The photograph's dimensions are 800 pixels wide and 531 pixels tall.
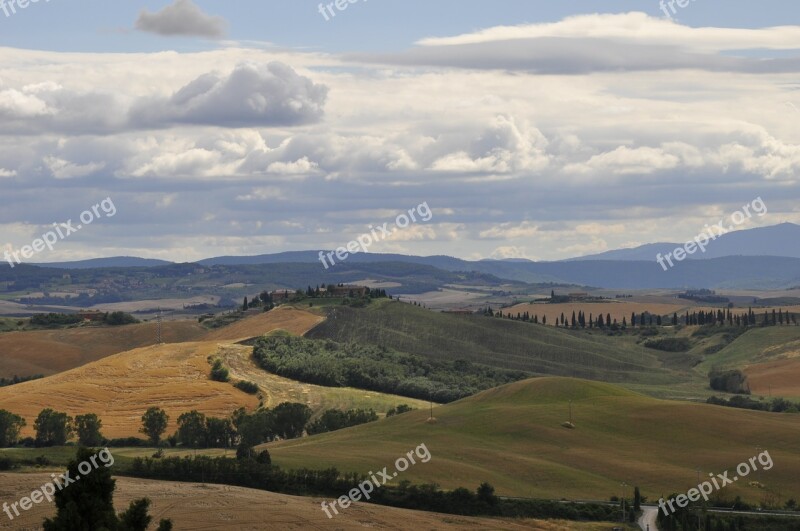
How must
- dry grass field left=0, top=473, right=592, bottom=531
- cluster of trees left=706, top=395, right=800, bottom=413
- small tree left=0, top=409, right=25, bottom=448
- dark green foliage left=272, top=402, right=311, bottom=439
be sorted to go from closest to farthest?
dry grass field left=0, top=473, right=592, bottom=531
small tree left=0, top=409, right=25, bottom=448
dark green foliage left=272, top=402, right=311, bottom=439
cluster of trees left=706, top=395, right=800, bottom=413

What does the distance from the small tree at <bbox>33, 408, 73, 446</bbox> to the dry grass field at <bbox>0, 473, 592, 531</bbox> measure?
46596mm

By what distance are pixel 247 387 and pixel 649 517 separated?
96.0m

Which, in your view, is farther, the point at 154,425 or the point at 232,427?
the point at 232,427

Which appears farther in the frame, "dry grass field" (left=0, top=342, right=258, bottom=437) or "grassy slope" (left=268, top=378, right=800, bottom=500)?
"dry grass field" (left=0, top=342, right=258, bottom=437)

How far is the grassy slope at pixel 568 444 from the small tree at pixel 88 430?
2585cm

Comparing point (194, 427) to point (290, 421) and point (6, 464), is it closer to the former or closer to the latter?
point (290, 421)

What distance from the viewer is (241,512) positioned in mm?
93688

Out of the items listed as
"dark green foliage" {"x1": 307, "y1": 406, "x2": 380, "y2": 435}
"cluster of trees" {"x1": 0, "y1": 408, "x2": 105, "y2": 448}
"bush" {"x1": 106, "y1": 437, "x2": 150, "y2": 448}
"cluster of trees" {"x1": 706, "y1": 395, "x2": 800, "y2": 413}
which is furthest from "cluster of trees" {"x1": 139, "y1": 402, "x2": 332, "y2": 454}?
"cluster of trees" {"x1": 706, "y1": 395, "x2": 800, "y2": 413}

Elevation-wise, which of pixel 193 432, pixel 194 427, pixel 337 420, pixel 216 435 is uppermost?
pixel 194 427

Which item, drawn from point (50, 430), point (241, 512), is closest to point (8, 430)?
point (50, 430)

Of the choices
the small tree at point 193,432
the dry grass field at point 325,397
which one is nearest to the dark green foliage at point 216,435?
the small tree at point 193,432

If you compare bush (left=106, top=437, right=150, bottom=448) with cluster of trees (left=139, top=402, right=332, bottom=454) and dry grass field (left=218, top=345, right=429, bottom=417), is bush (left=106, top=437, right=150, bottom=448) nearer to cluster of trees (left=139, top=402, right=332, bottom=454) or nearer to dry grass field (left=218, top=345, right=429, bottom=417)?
cluster of trees (left=139, top=402, right=332, bottom=454)

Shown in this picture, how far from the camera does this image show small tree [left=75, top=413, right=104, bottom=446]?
15375cm

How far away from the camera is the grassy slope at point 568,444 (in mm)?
117750
